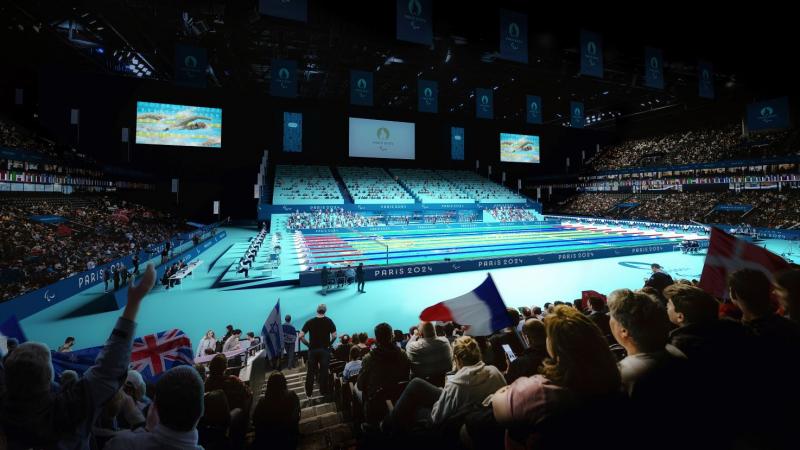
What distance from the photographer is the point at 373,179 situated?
41.3 m

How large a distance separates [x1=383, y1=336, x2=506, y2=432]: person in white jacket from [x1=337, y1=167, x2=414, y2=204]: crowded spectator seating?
3208 centimetres

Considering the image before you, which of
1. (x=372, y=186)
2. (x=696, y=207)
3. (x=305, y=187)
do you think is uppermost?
(x=372, y=186)

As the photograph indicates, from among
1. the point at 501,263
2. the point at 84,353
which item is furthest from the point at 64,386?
the point at 501,263

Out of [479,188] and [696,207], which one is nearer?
[696,207]

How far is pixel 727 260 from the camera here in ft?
15.9

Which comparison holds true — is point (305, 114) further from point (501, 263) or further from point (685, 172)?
point (685, 172)

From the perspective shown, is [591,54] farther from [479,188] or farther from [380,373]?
[479,188]

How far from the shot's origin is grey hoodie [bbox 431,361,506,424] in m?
2.41

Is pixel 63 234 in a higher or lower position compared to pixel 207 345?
higher

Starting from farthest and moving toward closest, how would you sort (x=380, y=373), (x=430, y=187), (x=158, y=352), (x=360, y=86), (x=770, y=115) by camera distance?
(x=430, y=187)
(x=770, y=115)
(x=360, y=86)
(x=158, y=352)
(x=380, y=373)

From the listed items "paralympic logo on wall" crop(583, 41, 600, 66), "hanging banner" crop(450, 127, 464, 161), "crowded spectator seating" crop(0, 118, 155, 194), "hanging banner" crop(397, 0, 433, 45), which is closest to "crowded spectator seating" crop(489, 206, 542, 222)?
"hanging banner" crop(450, 127, 464, 161)

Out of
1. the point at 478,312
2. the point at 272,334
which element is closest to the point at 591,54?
the point at 478,312

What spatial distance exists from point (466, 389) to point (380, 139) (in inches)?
1536

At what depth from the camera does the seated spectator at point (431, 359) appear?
11.2 feet
